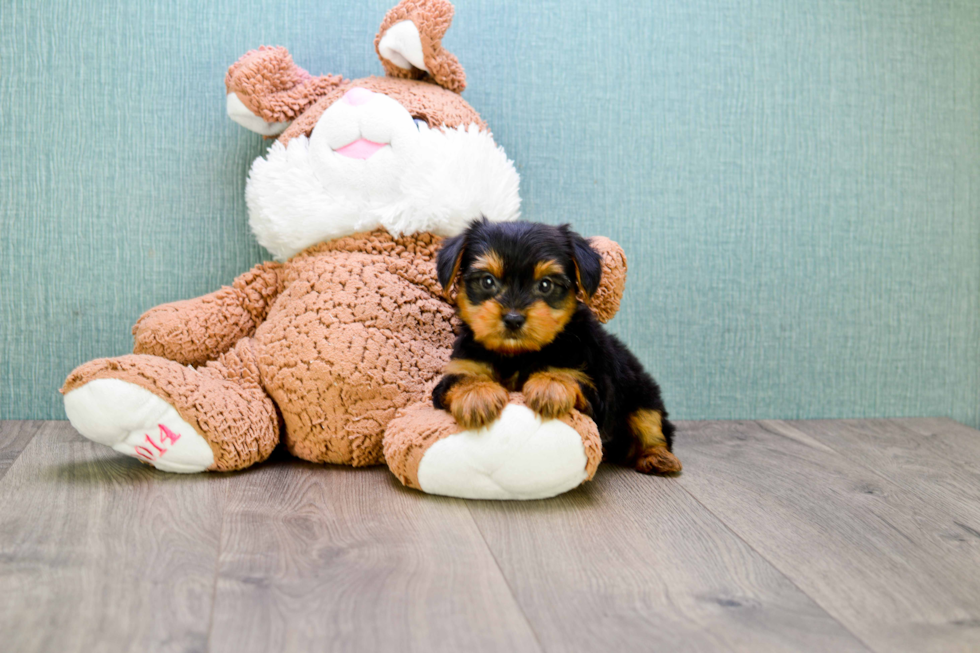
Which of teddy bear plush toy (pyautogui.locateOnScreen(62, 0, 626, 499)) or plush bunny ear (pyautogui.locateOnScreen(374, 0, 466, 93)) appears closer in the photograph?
teddy bear plush toy (pyautogui.locateOnScreen(62, 0, 626, 499))

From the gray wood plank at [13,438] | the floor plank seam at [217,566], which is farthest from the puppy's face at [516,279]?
the gray wood plank at [13,438]

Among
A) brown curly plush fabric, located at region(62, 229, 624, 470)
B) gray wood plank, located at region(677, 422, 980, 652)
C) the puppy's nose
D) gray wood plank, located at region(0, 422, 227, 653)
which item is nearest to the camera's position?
gray wood plank, located at region(0, 422, 227, 653)

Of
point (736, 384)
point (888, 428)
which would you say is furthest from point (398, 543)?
point (888, 428)

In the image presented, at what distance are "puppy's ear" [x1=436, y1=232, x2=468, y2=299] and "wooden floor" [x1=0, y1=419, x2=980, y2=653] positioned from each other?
0.48m

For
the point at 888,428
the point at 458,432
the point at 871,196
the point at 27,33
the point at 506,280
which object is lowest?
the point at 888,428

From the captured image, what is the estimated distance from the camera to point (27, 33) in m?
2.24

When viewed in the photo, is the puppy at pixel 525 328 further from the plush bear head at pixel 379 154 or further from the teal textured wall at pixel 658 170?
the teal textured wall at pixel 658 170

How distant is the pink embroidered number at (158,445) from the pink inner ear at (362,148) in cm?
80

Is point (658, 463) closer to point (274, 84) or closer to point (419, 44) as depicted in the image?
point (419, 44)

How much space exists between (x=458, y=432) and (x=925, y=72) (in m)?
2.10

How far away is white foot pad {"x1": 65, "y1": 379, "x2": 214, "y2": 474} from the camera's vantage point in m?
1.70

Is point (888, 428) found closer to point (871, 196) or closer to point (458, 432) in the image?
point (871, 196)

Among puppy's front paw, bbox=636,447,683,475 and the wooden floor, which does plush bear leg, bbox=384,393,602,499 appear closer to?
the wooden floor

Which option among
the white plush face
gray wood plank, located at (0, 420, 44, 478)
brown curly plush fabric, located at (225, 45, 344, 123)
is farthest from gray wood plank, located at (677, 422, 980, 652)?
gray wood plank, located at (0, 420, 44, 478)
